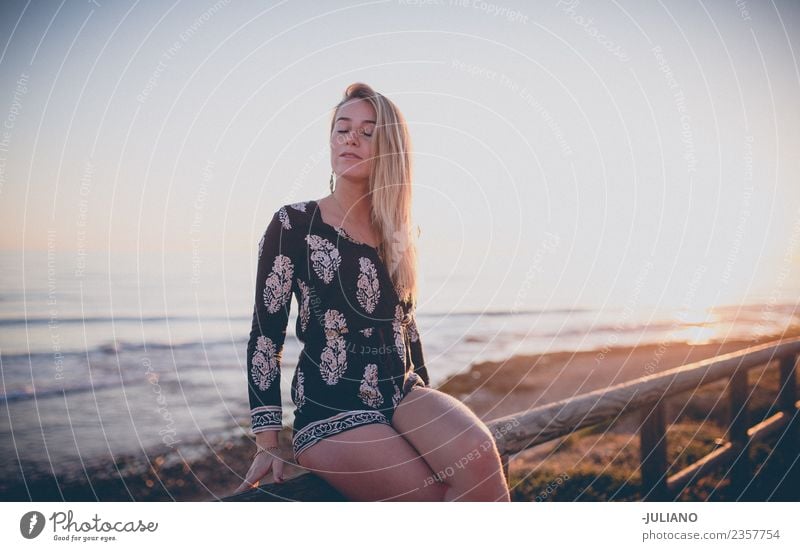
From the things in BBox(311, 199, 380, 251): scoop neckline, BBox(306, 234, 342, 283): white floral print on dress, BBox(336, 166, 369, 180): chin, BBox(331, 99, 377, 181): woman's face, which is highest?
BBox(331, 99, 377, 181): woman's face

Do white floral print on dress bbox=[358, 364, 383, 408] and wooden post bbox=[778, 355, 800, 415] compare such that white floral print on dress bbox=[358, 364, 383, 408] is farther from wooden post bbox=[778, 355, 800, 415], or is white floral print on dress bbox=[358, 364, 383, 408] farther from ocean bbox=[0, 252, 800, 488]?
wooden post bbox=[778, 355, 800, 415]

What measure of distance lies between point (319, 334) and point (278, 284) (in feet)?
0.61

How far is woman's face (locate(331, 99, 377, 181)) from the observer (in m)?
2.16

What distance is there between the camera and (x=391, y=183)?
221 centimetres

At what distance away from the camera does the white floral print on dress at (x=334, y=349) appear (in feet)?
6.50

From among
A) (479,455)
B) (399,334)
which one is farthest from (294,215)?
(479,455)

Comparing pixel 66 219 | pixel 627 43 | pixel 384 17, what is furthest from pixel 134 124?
pixel 627 43

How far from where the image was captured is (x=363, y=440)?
189 cm

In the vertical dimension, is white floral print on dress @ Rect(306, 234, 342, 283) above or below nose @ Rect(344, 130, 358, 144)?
below
